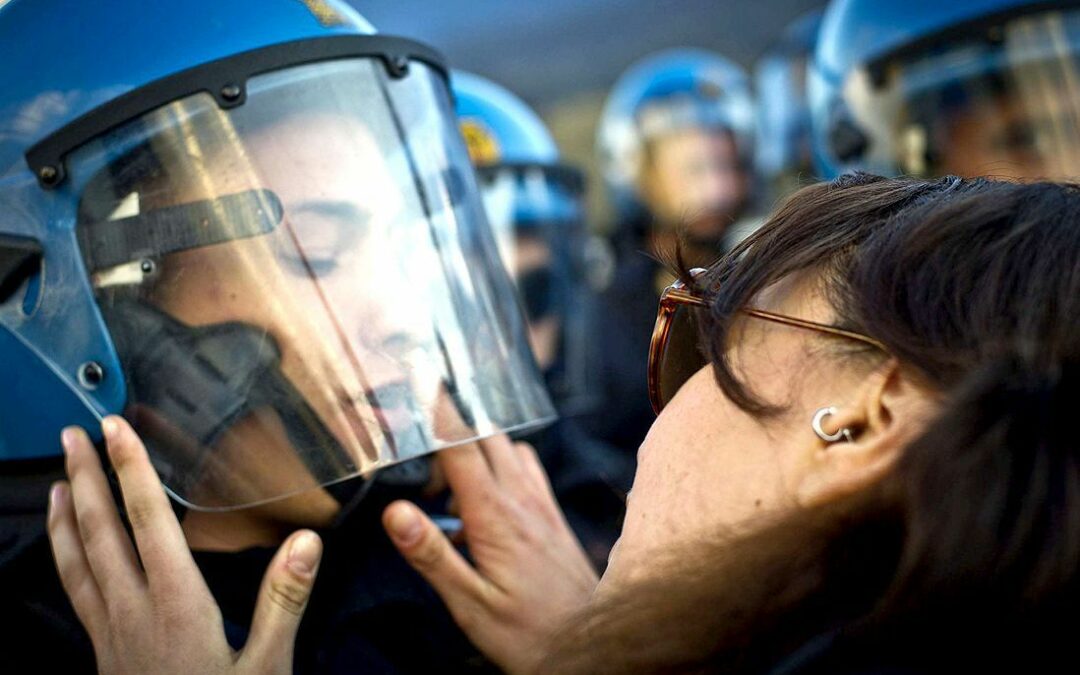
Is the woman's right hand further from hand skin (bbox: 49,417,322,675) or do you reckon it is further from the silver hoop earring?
the silver hoop earring

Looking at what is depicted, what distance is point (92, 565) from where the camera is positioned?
1.40 m

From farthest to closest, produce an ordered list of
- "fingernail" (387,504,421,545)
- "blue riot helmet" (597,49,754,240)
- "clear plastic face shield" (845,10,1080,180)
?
"blue riot helmet" (597,49,754,240) < "clear plastic face shield" (845,10,1080,180) < "fingernail" (387,504,421,545)

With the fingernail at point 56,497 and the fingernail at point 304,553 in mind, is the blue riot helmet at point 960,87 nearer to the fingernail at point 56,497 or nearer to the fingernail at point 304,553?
the fingernail at point 304,553

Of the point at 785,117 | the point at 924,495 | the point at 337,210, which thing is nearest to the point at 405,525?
the point at 337,210

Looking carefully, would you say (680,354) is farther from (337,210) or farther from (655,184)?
(655,184)

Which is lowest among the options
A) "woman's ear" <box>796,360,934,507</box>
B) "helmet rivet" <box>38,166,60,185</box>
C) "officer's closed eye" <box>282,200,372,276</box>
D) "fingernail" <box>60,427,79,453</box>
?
"woman's ear" <box>796,360,934,507</box>

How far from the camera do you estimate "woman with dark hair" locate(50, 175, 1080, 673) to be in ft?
2.98

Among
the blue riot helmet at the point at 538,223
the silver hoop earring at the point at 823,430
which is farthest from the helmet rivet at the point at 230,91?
the blue riot helmet at the point at 538,223

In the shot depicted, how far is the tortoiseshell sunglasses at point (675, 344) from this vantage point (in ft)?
4.15

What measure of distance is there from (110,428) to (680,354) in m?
0.77

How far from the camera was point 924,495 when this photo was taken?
36.6 inches

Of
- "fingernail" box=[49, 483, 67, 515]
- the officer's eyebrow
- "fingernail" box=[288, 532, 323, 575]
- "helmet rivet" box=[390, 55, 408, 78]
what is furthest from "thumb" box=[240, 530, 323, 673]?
"helmet rivet" box=[390, 55, 408, 78]

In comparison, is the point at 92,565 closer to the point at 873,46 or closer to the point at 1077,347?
the point at 1077,347

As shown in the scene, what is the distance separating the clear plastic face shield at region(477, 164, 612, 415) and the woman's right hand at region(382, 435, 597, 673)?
1900mm
